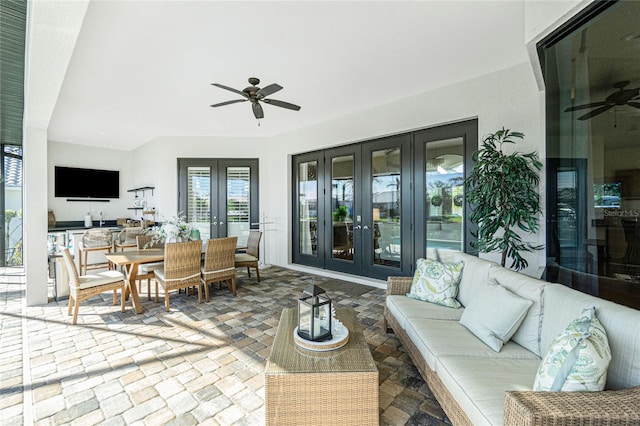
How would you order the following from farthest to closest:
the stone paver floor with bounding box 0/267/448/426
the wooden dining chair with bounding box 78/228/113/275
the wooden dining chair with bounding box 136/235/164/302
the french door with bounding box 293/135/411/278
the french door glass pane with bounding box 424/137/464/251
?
the wooden dining chair with bounding box 78/228/113/275
the french door with bounding box 293/135/411/278
the french door glass pane with bounding box 424/137/464/251
the wooden dining chair with bounding box 136/235/164/302
the stone paver floor with bounding box 0/267/448/426

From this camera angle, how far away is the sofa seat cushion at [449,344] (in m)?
1.86

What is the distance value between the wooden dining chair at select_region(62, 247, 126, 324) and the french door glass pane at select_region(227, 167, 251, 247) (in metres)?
3.32

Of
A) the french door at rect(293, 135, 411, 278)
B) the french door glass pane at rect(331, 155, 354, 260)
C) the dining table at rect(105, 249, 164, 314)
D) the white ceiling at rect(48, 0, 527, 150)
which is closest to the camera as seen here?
the white ceiling at rect(48, 0, 527, 150)

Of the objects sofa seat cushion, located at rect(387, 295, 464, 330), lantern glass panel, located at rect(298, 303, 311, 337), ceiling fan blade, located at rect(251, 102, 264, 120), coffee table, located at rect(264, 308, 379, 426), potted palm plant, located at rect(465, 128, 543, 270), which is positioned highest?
ceiling fan blade, located at rect(251, 102, 264, 120)

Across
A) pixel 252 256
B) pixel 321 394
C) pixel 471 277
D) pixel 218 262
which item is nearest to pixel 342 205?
pixel 252 256

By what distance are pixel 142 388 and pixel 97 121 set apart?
5.52m

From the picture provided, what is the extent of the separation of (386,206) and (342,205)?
92cm

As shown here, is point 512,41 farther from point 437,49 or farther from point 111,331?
point 111,331

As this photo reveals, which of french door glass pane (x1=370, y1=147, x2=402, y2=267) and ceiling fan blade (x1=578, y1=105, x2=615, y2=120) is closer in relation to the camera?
ceiling fan blade (x1=578, y1=105, x2=615, y2=120)

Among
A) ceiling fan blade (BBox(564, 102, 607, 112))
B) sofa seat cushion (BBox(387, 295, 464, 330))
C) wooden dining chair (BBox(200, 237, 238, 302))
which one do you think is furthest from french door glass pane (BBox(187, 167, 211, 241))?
ceiling fan blade (BBox(564, 102, 607, 112))

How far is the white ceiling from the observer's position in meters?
2.58

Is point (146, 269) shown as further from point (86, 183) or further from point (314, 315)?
A: point (86, 183)

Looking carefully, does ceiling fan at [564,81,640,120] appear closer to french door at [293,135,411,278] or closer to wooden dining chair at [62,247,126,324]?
french door at [293,135,411,278]

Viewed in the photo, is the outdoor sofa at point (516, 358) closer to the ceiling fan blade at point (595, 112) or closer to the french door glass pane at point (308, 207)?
the ceiling fan blade at point (595, 112)
